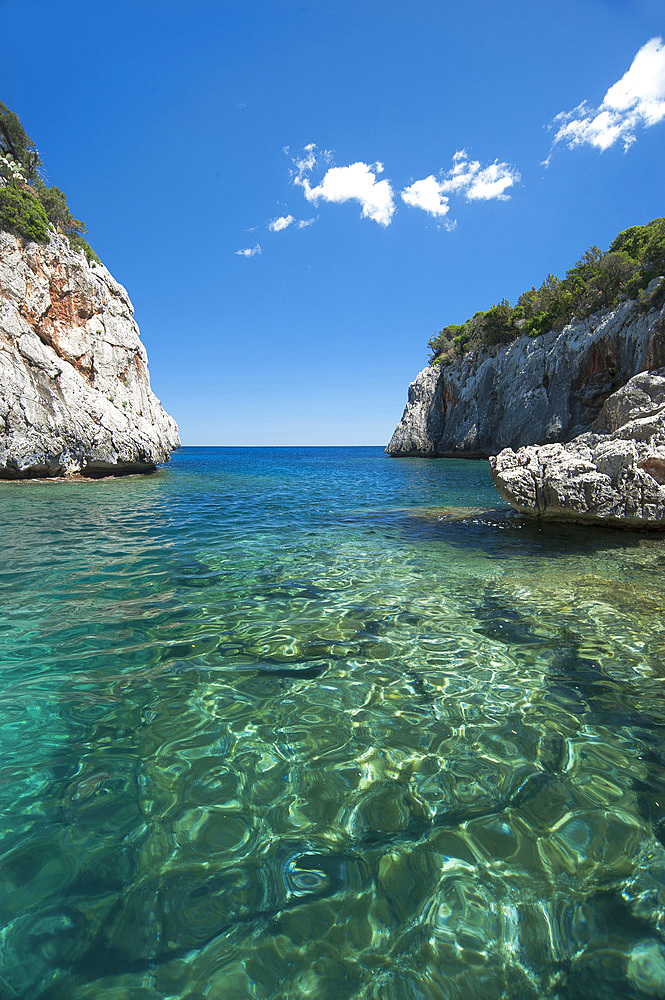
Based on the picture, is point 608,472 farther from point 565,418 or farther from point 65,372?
point 65,372

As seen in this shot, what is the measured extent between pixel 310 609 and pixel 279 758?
106 inches

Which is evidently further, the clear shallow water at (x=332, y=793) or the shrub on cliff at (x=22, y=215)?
the shrub on cliff at (x=22, y=215)

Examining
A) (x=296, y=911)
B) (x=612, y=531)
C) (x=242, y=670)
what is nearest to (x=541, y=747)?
(x=296, y=911)

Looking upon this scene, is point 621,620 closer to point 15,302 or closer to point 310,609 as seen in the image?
point 310,609

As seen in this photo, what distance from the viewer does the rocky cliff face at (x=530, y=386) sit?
89.0 ft

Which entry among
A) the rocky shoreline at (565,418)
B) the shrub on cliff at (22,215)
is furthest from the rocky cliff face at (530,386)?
the shrub on cliff at (22,215)

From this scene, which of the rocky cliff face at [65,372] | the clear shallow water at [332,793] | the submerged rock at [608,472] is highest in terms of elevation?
the rocky cliff face at [65,372]

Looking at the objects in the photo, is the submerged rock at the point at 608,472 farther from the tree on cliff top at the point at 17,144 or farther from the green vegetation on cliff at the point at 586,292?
the tree on cliff top at the point at 17,144

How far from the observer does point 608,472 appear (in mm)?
10508

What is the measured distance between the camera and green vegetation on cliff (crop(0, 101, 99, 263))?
81.1 feet

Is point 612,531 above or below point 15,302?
below

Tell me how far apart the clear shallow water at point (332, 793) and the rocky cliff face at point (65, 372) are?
1997cm

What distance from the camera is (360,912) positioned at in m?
1.95

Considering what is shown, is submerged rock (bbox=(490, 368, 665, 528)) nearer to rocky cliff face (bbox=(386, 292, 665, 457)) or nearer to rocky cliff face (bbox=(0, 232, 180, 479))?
rocky cliff face (bbox=(386, 292, 665, 457))
